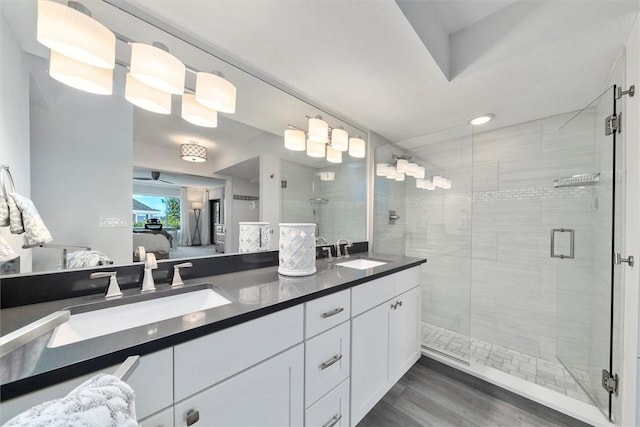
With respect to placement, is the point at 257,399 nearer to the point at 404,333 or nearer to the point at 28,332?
the point at 28,332

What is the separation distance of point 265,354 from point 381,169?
2.13m

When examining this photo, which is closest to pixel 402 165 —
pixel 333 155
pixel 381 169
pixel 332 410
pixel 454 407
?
pixel 381 169

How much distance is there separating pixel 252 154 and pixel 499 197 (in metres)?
2.36

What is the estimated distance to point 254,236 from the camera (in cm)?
157

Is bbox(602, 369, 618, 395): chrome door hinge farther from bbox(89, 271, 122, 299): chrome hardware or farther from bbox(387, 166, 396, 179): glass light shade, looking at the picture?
bbox(89, 271, 122, 299): chrome hardware

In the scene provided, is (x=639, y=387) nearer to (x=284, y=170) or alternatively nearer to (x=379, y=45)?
(x=379, y=45)

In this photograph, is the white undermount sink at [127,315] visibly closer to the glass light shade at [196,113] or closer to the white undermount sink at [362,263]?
the glass light shade at [196,113]

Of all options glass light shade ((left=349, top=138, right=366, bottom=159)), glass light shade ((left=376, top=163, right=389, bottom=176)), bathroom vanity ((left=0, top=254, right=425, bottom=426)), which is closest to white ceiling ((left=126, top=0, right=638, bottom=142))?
glass light shade ((left=349, top=138, right=366, bottom=159))

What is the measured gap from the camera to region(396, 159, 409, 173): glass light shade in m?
2.66

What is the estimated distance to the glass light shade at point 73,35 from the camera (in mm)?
805

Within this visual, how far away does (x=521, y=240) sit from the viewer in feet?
7.23

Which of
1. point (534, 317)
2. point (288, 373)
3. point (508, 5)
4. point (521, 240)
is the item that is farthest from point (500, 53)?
point (534, 317)

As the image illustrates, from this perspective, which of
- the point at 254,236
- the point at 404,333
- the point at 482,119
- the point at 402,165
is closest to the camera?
the point at 254,236

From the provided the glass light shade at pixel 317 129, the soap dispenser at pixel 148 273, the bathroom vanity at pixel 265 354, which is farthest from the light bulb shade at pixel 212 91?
the bathroom vanity at pixel 265 354
